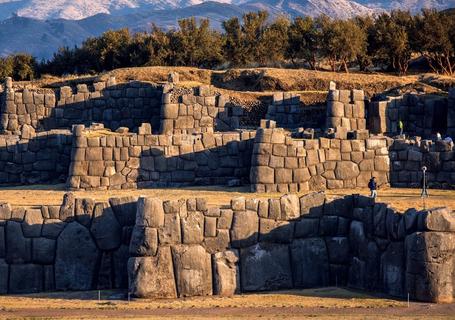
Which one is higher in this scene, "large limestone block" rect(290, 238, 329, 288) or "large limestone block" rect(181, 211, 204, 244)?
"large limestone block" rect(181, 211, 204, 244)

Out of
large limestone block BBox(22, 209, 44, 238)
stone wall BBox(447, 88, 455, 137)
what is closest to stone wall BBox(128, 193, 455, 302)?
large limestone block BBox(22, 209, 44, 238)

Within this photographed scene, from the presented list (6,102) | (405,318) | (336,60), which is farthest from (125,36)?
(405,318)

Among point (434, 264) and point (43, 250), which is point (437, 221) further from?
point (43, 250)

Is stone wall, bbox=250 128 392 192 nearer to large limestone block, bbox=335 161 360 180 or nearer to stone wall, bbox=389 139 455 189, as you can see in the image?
large limestone block, bbox=335 161 360 180

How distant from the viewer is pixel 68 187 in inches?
1577

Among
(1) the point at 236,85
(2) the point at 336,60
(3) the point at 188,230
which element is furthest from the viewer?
(2) the point at 336,60

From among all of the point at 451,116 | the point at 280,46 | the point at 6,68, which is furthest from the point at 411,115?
the point at 6,68

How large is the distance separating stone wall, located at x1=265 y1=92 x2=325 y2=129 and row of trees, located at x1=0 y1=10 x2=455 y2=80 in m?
13.2

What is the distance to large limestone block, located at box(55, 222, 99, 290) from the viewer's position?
28281mm

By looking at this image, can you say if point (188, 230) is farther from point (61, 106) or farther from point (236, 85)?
point (236, 85)

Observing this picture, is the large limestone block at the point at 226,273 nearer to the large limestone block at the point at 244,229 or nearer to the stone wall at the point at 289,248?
the stone wall at the point at 289,248

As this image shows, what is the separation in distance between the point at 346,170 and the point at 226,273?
1198 centimetres

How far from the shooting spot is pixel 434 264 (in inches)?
1014

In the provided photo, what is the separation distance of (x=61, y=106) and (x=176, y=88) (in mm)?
4969
